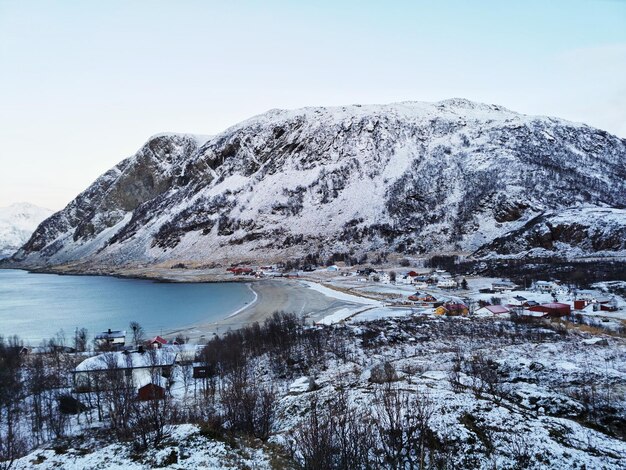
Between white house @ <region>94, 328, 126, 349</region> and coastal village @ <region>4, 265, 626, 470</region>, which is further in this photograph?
white house @ <region>94, 328, 126, 349</region>

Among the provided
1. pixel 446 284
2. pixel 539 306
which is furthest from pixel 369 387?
pixel 446 284

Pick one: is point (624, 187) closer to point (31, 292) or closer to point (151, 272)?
point (151, 272)

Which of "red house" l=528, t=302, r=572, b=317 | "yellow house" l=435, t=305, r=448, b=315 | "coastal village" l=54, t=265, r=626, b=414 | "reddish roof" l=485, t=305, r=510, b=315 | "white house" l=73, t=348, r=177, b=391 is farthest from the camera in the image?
"yellow house" l=435, t=305, r=448, b=315

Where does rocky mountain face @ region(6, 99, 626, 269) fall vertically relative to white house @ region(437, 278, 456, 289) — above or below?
above

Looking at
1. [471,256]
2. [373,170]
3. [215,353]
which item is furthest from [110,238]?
[215,353]

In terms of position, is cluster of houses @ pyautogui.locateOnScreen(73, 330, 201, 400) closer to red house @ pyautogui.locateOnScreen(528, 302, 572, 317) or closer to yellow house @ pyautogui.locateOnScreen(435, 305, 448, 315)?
yellow house @ pyautogui.locateOnScreen(435, 305, 448, 315)

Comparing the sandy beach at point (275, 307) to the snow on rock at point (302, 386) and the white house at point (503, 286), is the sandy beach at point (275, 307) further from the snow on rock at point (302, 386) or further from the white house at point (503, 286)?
the white house at point (503, 286)

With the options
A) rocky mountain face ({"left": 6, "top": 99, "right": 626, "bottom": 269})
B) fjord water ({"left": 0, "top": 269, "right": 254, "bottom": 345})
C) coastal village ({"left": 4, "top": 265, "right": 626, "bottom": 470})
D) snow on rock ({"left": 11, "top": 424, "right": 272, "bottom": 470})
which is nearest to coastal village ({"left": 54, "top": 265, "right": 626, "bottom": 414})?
coastal village ({"left": 4, "top": 265, "right": 626, "bottom": 470})

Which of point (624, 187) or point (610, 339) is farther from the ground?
point (624, 187)
